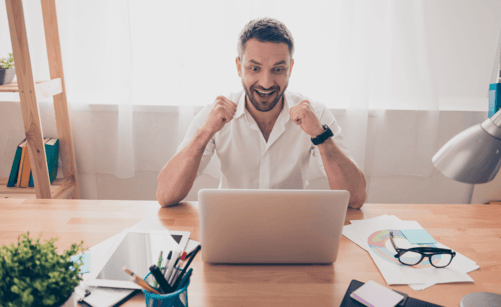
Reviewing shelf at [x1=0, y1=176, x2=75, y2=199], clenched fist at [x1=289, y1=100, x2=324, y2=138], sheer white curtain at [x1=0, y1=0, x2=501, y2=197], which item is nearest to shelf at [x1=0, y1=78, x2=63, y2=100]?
sheer white curtain at [x1=0, y1=0, x2=501, y2=197]

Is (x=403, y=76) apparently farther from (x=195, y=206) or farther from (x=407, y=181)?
(x=195, y=206)

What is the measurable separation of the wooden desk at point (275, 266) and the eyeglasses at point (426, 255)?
70 millimetres

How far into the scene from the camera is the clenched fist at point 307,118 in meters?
1.29

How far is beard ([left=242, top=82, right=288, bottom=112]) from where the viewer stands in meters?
1.42

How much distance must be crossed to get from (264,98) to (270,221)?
0.75 m

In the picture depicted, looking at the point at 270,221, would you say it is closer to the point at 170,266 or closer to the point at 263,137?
the point at 170,266

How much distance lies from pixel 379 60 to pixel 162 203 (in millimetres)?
→ 1541

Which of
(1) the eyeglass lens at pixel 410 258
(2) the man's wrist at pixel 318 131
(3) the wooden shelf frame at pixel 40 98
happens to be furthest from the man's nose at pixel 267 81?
(3) the wooden shelf frame at pixel 40 98

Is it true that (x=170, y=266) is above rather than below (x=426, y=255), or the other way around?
above

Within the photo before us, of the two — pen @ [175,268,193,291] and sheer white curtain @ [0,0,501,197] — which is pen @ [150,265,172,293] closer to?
pen @ [175,268,193,291]

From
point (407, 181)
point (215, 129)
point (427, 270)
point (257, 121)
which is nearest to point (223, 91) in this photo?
point (257, 121)

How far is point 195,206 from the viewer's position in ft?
4.00

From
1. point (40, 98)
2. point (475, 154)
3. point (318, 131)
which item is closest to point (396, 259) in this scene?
point (475, 154)

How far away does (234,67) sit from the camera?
2047mm
